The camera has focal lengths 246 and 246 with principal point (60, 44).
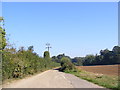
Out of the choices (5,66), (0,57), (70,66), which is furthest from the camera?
(70,66)

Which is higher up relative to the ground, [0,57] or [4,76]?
[0,57]

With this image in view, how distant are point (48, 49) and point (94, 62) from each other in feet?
80.8

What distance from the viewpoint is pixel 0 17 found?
28516 mm


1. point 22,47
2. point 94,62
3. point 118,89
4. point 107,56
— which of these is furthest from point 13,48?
point 94,62

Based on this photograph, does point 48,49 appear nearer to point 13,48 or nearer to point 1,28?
point 13,48

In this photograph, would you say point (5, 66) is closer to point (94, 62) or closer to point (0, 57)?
point (0, 57)

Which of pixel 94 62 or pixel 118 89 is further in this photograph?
pixel 94 62

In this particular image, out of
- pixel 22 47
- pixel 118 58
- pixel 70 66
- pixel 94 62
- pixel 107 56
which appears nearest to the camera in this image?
pixel 22 47

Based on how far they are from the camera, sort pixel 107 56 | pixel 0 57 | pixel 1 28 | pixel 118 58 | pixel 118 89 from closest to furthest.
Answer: pixel 118 89
pixel 0 57
pixel 1 28
pixel 118 58
pixel 107 56

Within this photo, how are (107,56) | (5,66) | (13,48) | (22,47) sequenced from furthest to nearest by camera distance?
(107,56) < (22,47) < (13,48) < (5,66)

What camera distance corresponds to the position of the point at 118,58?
92500 mm

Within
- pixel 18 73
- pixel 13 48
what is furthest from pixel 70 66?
pixel 18 73

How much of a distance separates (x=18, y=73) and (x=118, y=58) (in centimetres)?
6828

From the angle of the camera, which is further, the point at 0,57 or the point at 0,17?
the point at 0,17
